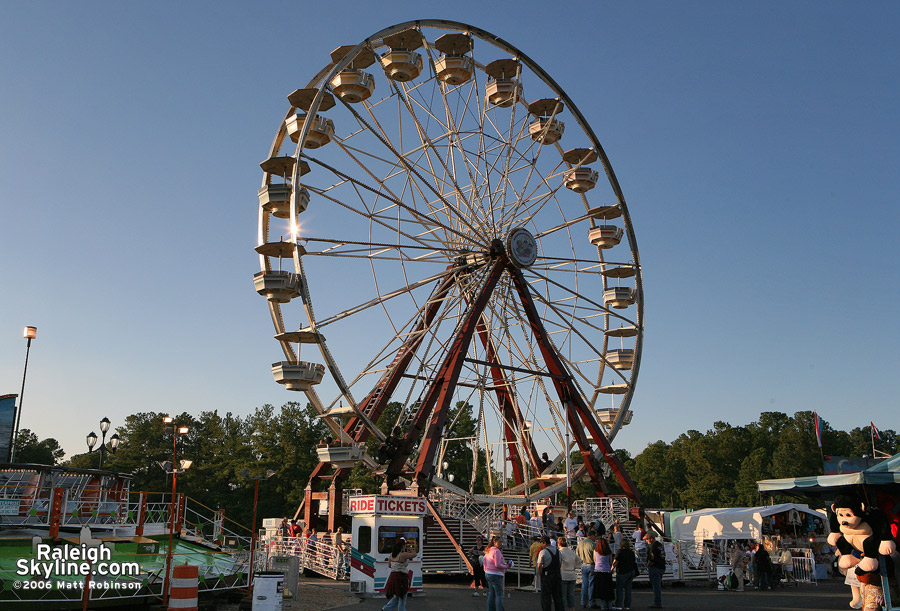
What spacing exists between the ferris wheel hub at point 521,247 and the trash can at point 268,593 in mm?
16163

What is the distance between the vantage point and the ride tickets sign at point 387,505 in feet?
60.5

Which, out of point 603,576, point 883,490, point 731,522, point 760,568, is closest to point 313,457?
point 731,522

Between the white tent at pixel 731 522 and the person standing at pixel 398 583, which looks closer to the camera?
the person standing at pixel 398 583

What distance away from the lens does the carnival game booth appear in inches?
371

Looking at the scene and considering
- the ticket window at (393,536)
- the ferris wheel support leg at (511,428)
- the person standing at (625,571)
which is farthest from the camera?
the ferris wheel support leg at (511,428)

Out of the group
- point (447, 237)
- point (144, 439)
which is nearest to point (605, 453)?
point (447, 237)

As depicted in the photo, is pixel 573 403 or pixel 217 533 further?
pixel 573 403

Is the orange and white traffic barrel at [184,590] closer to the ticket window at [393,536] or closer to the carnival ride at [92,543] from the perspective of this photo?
the carnival ride at [92,543]

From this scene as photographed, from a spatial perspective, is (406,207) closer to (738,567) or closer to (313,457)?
Answer: (738,567)

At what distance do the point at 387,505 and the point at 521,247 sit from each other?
11875 mm

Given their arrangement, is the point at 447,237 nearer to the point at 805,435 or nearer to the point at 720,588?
the point at 720,588

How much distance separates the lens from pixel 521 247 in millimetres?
27469

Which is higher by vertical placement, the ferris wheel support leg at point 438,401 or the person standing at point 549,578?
the ferris wheel support leg at point 438,401

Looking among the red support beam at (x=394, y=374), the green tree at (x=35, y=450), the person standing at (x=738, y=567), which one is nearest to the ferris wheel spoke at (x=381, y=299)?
the red support beam at (x=394, y=374)
